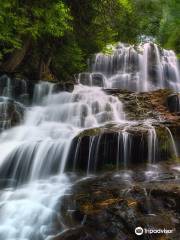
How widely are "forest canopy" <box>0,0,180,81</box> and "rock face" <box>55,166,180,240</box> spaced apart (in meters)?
5.33

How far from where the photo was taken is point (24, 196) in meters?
6.58

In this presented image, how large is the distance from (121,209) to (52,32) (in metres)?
6.84

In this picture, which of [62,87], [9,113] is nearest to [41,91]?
[62,87]

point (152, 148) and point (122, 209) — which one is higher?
point (152, 148)

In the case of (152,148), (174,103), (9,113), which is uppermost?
(174,103)

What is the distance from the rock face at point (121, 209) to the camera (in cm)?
485

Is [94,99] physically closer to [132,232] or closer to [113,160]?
[113,160]

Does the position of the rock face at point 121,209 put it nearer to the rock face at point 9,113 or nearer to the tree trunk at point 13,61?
the rock face at point 9,113

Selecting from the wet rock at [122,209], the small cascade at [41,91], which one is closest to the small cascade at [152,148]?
the wet rock at [122,209]

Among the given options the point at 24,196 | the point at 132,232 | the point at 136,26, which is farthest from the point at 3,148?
the point at 136,26

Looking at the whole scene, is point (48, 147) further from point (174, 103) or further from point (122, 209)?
point (174, 103)

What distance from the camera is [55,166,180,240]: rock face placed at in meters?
4.85

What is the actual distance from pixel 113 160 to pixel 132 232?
11.1 feet

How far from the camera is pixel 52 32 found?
10422mm
